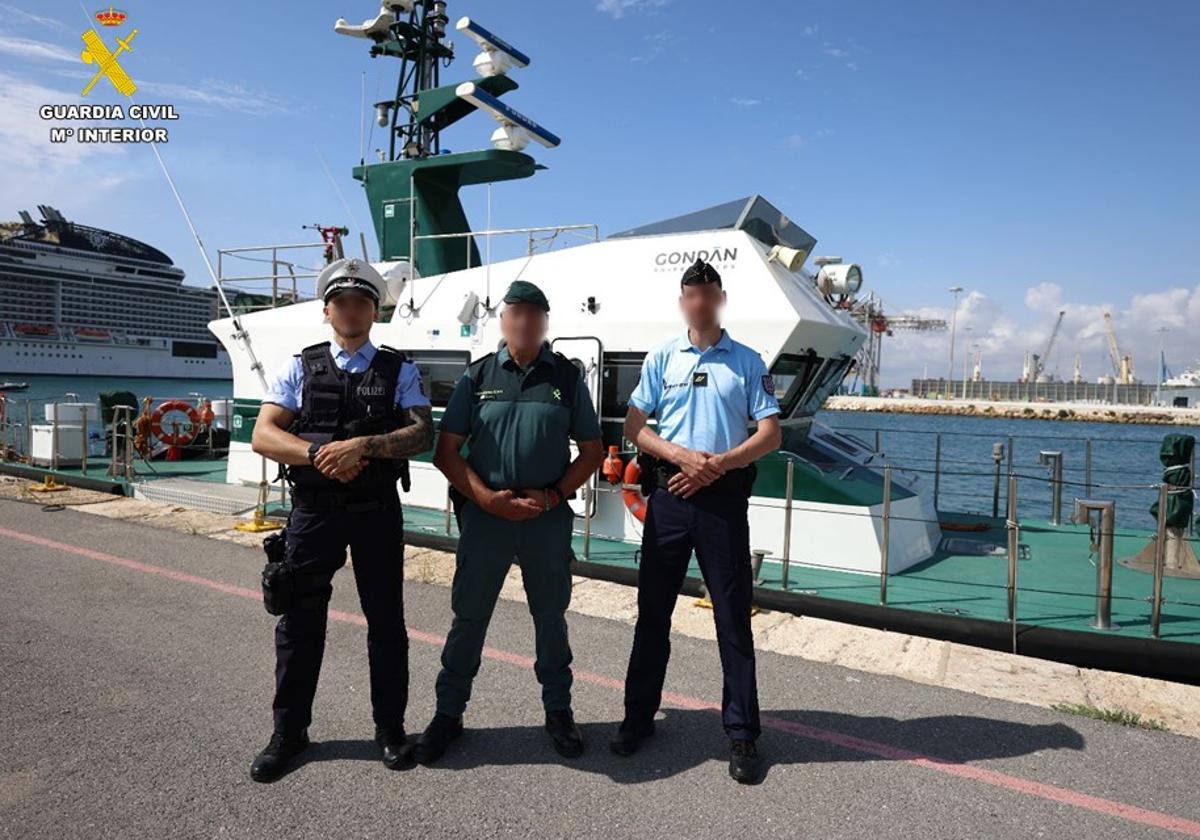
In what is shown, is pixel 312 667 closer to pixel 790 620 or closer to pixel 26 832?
pixel 26 832

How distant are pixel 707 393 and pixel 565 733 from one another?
62.3 inches

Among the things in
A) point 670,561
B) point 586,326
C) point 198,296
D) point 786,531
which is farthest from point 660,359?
point 198,296

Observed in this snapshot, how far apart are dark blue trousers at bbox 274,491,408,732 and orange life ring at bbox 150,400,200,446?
11072 mm

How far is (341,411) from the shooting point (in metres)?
3.04

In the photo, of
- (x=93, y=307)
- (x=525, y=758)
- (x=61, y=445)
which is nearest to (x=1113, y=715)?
(x=525, y=758)

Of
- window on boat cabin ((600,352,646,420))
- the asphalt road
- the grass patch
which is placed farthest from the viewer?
window on boat cabin ((600,352,646,420))

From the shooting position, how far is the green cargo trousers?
10.5 ft

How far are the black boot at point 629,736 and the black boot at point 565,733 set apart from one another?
0.51 feet

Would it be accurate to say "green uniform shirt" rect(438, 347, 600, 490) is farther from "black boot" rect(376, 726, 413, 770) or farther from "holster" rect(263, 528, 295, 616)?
"black boot" rect(376, 726, 413, 770)

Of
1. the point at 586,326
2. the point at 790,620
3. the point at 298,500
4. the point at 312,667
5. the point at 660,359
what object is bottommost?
the point at 790,620

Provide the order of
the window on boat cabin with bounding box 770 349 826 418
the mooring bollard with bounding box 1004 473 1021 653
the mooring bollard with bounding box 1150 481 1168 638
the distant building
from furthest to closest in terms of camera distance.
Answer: the distant building → the window on boat cabin with bounding box 770 349 826 418 → the mooring bollard with bounding box 1004 473 1021 653 → the mooring bollard with bounding box 1150 481 1168 638

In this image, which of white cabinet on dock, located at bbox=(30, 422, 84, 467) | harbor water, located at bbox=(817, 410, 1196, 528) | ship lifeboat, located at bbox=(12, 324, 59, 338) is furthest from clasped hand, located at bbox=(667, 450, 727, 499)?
ship lifeboat, located at bbox=(12, 324, 59, 338)

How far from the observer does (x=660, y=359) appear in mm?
3463

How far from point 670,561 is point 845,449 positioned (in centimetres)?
485
